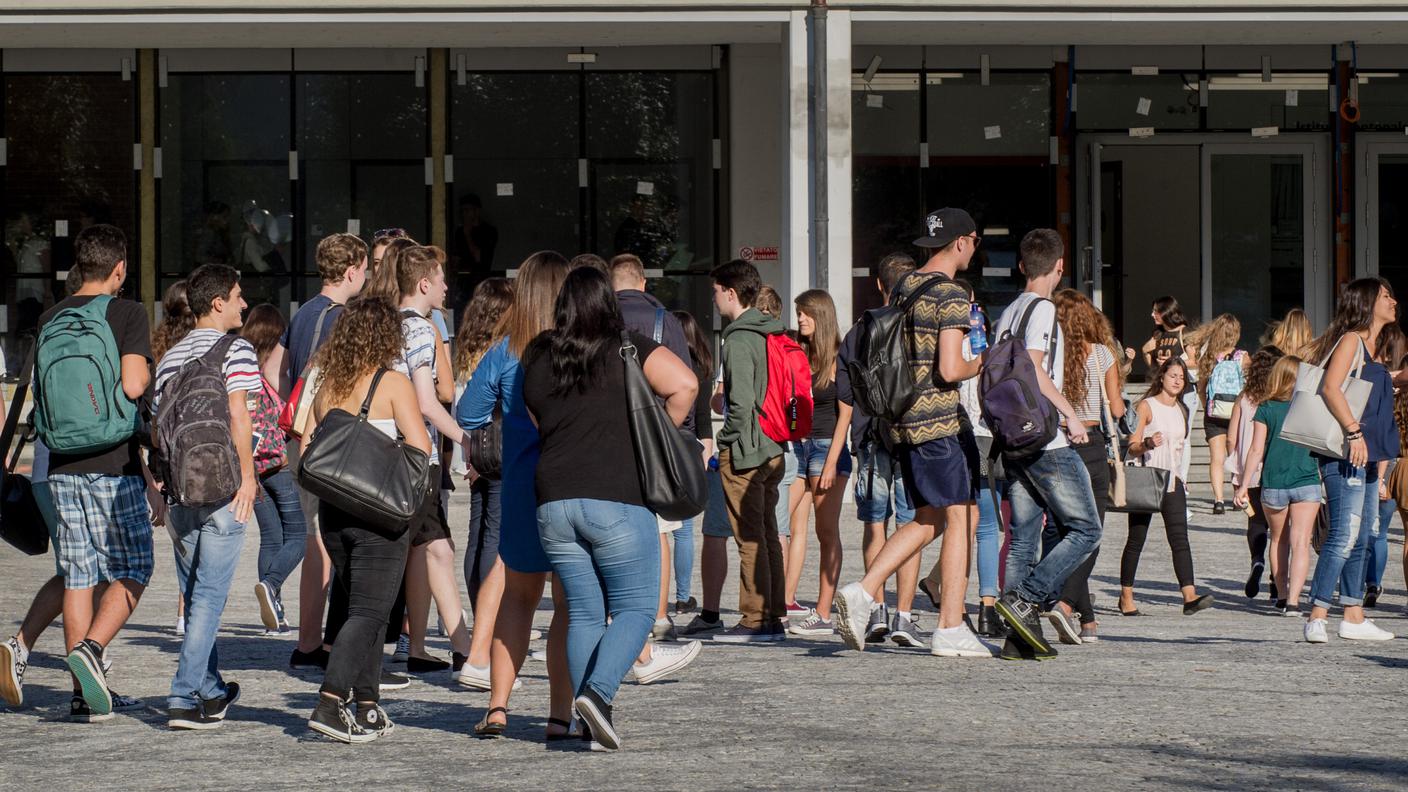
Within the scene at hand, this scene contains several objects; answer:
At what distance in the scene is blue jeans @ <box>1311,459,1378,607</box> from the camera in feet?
32.1

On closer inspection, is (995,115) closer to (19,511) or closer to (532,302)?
(532,302)

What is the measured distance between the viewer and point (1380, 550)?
1132 centimetres

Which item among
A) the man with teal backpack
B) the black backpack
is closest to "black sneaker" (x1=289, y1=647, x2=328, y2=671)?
the man with teal backpack

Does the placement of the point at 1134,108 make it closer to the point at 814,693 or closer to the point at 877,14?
the point at 877,14

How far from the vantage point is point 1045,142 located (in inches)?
847

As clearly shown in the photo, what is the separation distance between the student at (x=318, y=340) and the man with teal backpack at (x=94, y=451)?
45.1 inches

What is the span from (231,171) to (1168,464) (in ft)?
43.8

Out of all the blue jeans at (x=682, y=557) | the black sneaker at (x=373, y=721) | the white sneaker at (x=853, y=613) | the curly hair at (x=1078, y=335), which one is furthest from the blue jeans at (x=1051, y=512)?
the black sneaker at (x=373, y=721)

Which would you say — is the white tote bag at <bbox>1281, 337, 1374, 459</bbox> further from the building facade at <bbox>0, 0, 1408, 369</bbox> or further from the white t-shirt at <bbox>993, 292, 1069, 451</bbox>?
the building facade at <bbox>0, 0, 1408, 369</bbox>

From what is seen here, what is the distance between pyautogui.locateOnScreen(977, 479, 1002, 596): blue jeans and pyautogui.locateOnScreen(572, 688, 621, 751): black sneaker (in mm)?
4054

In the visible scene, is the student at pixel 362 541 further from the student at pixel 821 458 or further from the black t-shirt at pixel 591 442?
the student at pixel 821 458

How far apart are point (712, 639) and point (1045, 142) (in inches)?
520

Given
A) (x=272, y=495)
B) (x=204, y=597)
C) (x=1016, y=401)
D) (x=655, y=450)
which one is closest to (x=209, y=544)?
(x=204, y=597)

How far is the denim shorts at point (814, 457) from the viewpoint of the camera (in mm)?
10234
